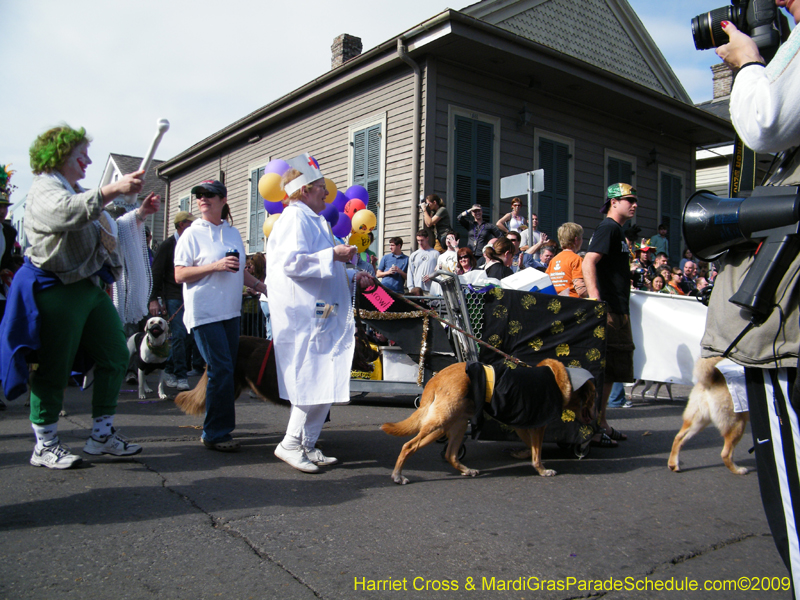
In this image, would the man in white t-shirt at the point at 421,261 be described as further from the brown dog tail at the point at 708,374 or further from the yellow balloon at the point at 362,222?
the brown dog tail at the point at 708,374

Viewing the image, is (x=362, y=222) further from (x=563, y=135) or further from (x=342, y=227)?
(x=563, y=135)

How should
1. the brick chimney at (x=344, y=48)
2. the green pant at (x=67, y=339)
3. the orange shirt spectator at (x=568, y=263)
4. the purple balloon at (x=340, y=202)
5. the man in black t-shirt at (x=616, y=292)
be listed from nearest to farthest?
the green pant at (x=67, y=339)
the man in black t-shirt at (x=616, y=292)
the orange shirt spectator at (x=568, y=263)
the purple balloon at (x=340, y=202)
the brick chimney at (x=344, y=48)

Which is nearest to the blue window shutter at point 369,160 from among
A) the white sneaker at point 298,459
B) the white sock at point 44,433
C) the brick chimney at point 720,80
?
the white sneaker at point 298,459

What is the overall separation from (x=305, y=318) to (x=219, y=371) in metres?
0.93

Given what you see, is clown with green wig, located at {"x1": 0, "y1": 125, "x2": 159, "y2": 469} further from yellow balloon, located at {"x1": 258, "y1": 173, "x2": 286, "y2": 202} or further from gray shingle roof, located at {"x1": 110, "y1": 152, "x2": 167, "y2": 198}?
gray shingle roof, located at {"x1": 110, "y1": 152, "x2": 167, "y2": 198}

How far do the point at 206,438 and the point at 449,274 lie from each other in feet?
A: 7.31

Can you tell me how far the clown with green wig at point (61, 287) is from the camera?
3475mm

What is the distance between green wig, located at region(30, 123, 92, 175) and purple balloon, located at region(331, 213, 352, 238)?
184 inches

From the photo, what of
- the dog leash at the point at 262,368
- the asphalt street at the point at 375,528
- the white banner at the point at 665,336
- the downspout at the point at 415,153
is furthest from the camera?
the downspout at the point at 415,153

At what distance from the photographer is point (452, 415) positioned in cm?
387

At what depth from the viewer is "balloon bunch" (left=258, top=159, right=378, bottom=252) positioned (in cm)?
760

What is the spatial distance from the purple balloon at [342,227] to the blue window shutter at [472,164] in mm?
3922

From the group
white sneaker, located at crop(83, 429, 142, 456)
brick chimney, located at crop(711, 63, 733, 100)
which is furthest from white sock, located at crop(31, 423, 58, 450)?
brick chimney, located at crop(711, 63, 733, 100)

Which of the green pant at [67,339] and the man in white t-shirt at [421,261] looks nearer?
the green pant at [67,339]
